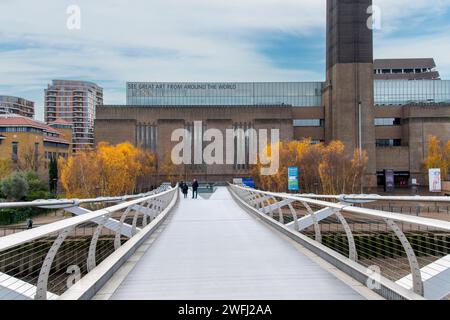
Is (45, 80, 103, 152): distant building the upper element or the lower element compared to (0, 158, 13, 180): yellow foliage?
upper

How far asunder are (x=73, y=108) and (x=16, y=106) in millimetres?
15404

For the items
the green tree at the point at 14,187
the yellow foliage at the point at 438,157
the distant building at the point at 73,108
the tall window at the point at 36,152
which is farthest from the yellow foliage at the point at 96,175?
the distant building at the point at 73,108

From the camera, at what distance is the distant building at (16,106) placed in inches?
5343

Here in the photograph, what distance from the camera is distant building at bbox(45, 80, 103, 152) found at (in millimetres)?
143875

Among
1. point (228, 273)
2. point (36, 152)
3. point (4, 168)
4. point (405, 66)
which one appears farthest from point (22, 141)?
point (228, 273)

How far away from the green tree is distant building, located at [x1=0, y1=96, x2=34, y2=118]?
83.5 m

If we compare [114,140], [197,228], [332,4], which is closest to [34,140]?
[114,140]

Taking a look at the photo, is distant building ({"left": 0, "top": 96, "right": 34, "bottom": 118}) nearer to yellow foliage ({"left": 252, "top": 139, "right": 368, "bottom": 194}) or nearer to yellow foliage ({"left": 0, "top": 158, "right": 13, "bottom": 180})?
yellow foliage ({"left": 0, "top": 158, "right": 13, "bottom": 180})

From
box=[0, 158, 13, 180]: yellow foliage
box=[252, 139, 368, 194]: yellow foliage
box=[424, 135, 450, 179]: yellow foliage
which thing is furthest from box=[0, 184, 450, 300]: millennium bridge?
box=[424, 135, 450, 179]: yellow foliage

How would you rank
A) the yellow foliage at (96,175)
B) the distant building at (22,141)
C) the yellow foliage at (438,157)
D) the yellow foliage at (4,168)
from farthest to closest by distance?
the distant building at (22,141), the yellow foliage at (438,157), the yellow foliage at (4,168), the yellow foliage at (96,175)

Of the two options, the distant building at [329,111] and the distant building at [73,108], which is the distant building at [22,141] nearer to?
the distant building at [329,111]

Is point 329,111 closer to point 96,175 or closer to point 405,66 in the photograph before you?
point 96,175

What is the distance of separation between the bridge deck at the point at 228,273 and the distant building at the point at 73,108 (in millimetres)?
137446
